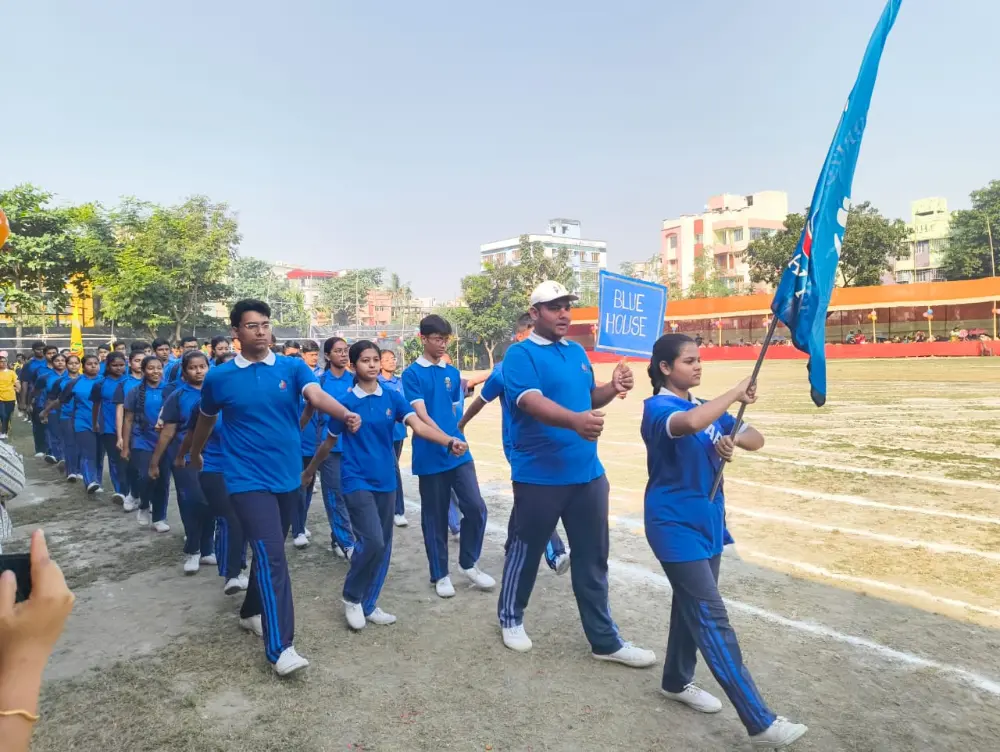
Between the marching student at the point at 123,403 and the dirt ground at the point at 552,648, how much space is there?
1.54ft

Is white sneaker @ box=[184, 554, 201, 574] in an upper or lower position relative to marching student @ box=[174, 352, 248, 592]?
lower

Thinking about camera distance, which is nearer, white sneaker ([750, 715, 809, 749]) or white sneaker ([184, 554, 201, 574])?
white sneaker ([750, 715, 809, 749])

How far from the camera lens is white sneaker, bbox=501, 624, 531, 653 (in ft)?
13.1

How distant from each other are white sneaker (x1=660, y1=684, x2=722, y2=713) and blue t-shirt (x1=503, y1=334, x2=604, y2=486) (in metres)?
1.12

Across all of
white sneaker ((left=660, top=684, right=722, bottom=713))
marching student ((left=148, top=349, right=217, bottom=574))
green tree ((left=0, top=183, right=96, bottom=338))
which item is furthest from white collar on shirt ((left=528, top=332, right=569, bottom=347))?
green tree ((left=0, top=183, right=96, bottom=338))

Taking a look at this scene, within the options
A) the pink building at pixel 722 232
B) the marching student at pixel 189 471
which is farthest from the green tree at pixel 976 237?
the marching student at pixel 189 471

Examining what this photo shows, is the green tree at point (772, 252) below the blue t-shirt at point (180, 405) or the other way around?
the other way around

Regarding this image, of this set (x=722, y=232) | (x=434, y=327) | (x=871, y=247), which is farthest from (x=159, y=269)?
(x=722, y=232)

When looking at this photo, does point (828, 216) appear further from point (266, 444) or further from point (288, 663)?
point (288, 663)

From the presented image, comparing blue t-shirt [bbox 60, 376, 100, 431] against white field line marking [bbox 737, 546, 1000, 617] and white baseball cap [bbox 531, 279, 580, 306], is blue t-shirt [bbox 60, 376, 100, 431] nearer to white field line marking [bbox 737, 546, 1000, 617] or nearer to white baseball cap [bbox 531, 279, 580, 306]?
white baseball cap [bbox 531, 279, 580, 306]

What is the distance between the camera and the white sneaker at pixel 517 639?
3994 mm

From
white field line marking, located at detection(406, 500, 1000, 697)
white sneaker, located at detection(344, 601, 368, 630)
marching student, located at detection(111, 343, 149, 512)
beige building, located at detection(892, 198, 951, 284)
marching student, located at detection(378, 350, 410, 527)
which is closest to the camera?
white field line marking, located at detection(406, 500, 1000, 697)

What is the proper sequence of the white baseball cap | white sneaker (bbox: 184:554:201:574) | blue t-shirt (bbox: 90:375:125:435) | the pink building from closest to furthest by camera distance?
the white baseball cap
white sneaker (bbox: 184:554:201:574)
blue t-shirt (bbox: 90:375:125:435)
the pink building

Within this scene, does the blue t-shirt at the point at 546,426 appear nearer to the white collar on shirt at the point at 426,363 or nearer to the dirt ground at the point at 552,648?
the dirt ground at the point at 552,648
